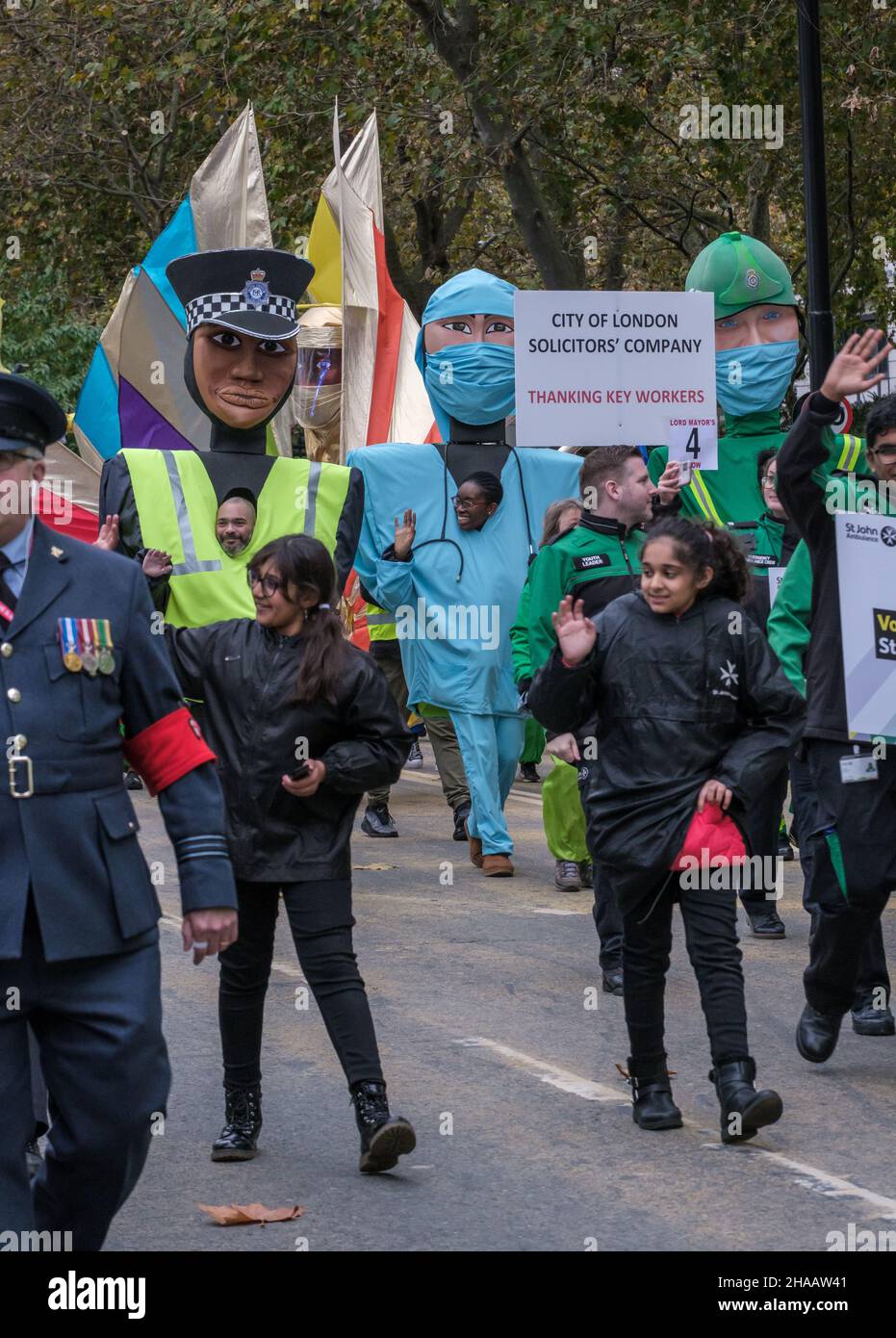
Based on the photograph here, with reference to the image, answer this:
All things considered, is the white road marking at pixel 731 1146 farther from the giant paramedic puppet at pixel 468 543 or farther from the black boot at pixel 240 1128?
the giant paramedic puppet at pixel 468 543

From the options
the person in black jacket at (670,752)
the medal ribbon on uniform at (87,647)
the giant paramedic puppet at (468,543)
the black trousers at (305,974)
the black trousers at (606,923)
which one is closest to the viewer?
the medal ribbon on uniform at (87,647)

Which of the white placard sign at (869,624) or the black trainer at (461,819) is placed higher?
the white placard sign at (869,624)

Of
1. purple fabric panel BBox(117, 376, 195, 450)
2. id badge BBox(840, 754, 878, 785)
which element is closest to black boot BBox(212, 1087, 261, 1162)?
id badge BBox(840, 754, 878, 785)

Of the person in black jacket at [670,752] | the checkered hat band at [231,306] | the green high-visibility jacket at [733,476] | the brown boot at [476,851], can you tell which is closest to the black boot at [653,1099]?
the person in black jacket at [670,752]

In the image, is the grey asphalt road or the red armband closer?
the red armband

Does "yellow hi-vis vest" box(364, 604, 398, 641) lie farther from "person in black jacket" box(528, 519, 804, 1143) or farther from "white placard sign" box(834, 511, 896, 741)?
"person in black jacket" box(528, 519, 804, 1143)

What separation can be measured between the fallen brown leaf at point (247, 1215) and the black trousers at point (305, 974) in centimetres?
47

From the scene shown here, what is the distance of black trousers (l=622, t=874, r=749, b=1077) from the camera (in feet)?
18.7

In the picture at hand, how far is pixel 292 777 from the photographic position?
18.2 ft

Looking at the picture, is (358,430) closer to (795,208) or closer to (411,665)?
(411,665)

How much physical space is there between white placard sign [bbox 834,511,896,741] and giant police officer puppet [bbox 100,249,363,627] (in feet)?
5.44

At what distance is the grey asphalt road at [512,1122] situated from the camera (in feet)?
16.3

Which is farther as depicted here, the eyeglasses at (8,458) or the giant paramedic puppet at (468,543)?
the giant paramedic puppet at (468,543)

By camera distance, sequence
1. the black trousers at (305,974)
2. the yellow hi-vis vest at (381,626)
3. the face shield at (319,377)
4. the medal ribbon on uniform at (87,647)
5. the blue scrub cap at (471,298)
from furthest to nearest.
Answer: the face shield at (319,377)
the yellow hi-vis vest at (381,626)
the blue scrub cap at (471,298)
the black trousers at (305,974)
the medal ribbon on uniform at (87,647)
